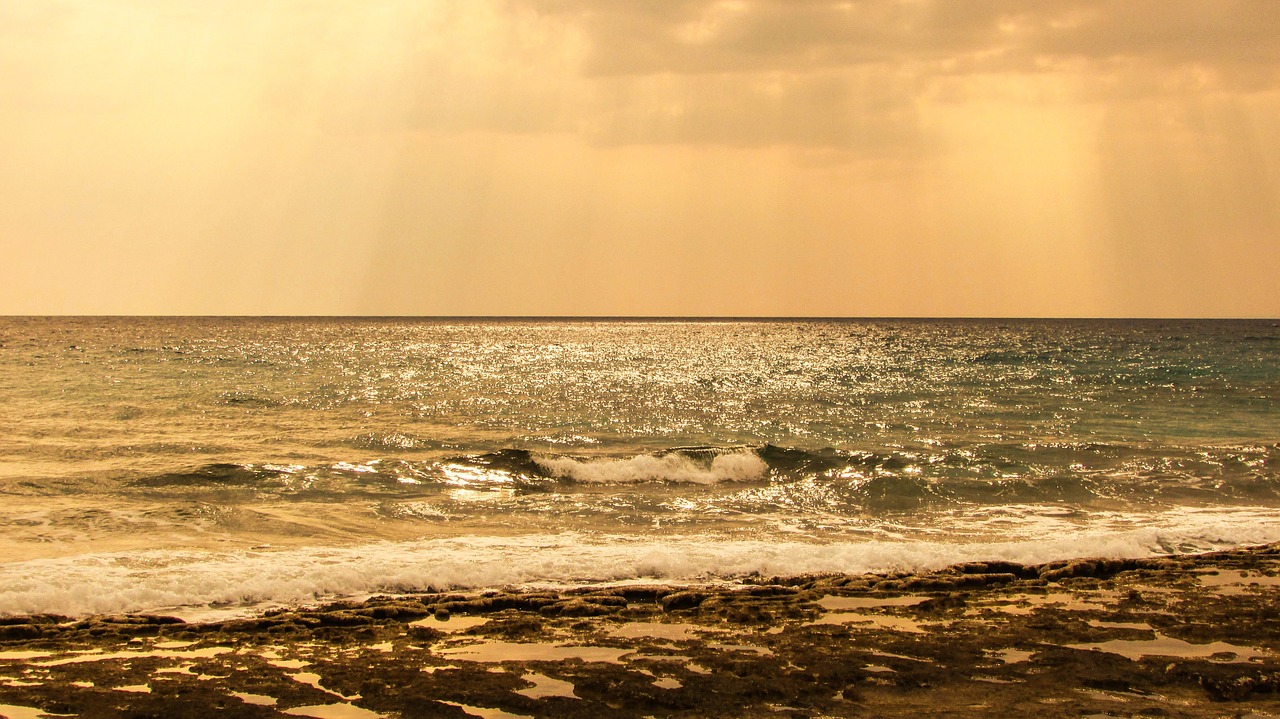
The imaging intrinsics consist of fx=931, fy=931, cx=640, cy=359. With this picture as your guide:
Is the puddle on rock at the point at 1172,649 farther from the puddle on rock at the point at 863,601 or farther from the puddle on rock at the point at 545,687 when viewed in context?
the puddle on rock at the point at 545,687

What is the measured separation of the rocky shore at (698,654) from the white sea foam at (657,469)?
11946 mm

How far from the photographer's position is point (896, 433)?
1308 inches

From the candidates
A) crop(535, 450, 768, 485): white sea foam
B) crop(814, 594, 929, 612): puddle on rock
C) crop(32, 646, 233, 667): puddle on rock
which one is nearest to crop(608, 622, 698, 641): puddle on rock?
crop(814, 594, 929, 612): puddle on rock

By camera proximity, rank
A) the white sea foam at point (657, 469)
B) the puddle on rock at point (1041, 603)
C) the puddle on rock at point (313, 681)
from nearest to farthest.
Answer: the puddle on rock at point (313, 681) → the puddle on rock at point (1041, 603) → the white sea foam at point (657, 469)

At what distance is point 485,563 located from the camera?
13.7 meters

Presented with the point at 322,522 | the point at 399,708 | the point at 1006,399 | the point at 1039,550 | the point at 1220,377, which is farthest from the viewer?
the point at 1220,377

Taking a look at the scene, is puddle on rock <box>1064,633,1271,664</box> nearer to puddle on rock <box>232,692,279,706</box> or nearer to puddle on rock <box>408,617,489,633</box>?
puddle on rock <box>408,617,489,633</box>

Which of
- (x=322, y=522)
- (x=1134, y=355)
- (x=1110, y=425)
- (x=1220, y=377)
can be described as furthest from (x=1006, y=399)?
(x=1134, y=355)

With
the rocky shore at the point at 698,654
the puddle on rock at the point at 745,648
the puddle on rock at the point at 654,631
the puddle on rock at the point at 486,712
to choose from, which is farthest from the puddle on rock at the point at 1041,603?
the puddle on rock at the point at 486,712

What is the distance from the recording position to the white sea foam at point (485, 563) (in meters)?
11.9

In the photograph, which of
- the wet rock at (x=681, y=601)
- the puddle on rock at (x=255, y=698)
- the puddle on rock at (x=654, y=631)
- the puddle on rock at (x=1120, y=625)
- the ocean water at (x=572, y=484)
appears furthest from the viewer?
the ocean water at (x=572, y=484)

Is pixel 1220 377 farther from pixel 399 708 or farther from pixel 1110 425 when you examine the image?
pixel 399 708

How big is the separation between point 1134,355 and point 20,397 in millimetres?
86937

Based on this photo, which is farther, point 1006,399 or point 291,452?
point 1006,399
